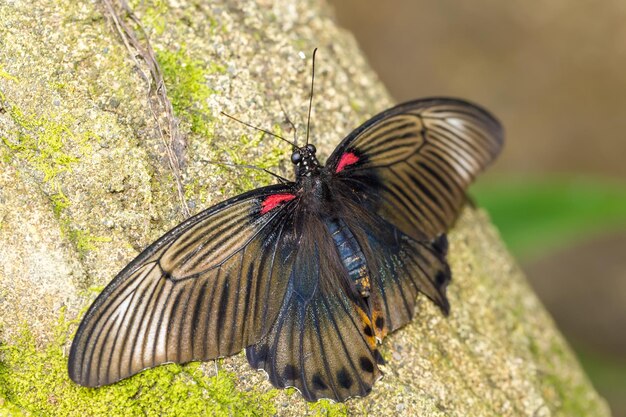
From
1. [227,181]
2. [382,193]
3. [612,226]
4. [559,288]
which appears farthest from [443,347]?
[559,288]

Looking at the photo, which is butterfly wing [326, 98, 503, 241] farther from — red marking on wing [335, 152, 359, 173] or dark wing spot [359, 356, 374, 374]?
dark wing spot [359, 356, 374, 374]

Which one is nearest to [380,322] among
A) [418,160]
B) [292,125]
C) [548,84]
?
[418,160]

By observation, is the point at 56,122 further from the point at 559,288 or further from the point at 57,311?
the point at 559,288

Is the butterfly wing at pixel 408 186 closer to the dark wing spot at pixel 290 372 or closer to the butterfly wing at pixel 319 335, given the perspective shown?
the butterfly wing at pixel 319 335

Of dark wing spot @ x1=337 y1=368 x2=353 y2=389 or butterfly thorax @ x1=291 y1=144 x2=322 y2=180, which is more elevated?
butterfly thorax @ x1=291 y1=144 x2=322 y2=180

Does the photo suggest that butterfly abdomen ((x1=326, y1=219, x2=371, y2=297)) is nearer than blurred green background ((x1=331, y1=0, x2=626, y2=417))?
Yes

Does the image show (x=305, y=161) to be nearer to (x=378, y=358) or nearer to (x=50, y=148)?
(x=378, y=358)

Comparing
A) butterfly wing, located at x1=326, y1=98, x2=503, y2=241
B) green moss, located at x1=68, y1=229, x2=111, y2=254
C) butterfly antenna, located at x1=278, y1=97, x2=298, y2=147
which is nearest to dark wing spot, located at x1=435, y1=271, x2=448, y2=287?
butterfly wing, located at x1=326, y1=98, x2=503, y2=241
